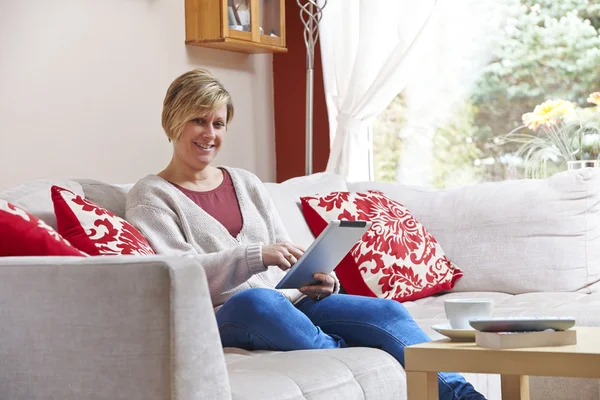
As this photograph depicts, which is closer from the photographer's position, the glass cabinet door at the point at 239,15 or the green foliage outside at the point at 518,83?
the glass cabinet door at the point at 239,15

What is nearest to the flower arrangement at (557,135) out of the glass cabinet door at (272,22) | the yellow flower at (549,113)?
the yellow flower at (549,113)

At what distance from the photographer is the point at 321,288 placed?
2.33 m

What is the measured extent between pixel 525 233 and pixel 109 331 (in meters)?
1.97

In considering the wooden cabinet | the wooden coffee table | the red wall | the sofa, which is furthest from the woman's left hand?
the red wall

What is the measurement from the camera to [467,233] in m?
3.25

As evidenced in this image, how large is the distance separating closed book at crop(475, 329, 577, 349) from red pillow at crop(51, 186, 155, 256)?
3.07 ft

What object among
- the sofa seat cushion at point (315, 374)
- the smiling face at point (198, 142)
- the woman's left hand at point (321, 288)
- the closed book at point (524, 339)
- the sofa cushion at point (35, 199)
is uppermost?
the smiling face at point (198, 142)

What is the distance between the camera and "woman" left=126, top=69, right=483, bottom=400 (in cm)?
211

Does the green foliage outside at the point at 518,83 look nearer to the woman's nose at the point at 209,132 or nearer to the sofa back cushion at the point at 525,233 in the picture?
the sofa back cushion at the point at 525,233

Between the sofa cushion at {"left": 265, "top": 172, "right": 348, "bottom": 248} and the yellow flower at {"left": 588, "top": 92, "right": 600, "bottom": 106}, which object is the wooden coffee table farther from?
the yellow flower at {"left": 588, "top": 92, "right": 600, "bottom": 106}

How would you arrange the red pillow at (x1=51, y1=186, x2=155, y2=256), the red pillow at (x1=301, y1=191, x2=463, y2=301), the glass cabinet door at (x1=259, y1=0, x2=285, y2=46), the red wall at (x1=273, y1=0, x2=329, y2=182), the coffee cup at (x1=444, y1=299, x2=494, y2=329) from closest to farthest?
the coffee cup at (x1=444, y1=299, x2=494, y2=329) → the red pillow at (x1=51, y1=186, x2=155, y2=256) → the red pillow at (x1=301, y1=191, x2=463, y2=301) → the glass cabinet door at (x1=259, y1=0, x2=285, y2=46) → the red wall at (x1=273, y1=0, x2=329, y2=182)

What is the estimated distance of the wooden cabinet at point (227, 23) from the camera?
12.5ft

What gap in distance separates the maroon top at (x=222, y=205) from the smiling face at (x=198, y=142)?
8 centimetres

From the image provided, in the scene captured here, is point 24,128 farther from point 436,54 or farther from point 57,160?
point 436,54
